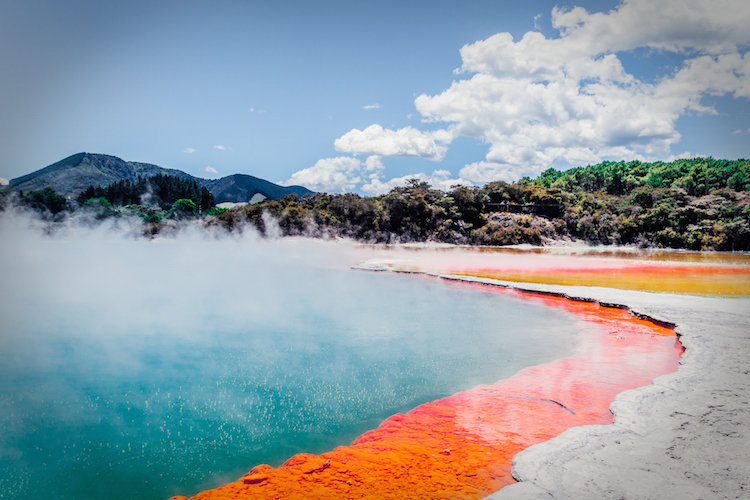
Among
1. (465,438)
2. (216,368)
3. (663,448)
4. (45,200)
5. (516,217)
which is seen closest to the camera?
(663,448)

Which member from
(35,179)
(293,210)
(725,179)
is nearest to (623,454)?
(293,210)

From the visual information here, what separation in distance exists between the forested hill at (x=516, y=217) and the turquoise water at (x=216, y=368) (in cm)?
2129

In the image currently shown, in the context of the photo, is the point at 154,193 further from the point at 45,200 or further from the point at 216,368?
the point at 216,368

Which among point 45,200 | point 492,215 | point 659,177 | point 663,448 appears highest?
point 659,177

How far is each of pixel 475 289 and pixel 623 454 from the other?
10049mm

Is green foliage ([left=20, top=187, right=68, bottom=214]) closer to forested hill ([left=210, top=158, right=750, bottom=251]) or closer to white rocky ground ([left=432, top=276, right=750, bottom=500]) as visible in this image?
forested hill ([left=210, top=158, right=750, bottom=251])

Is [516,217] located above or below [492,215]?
below

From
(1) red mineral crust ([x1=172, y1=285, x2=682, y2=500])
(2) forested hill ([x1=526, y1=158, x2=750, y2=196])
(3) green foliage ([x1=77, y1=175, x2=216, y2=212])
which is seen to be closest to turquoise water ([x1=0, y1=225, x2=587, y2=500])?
(1) red mineral crust ([x1=172, y1=285, x2=682, y2=500])

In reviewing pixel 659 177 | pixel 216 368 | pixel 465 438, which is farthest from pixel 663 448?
pixel 659 177

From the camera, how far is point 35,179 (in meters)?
38.0

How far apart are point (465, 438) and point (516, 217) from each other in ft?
116

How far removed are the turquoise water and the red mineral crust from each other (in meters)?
0.37

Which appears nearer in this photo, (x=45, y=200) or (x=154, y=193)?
(x=45, y=200)

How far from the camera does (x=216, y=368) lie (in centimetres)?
671
